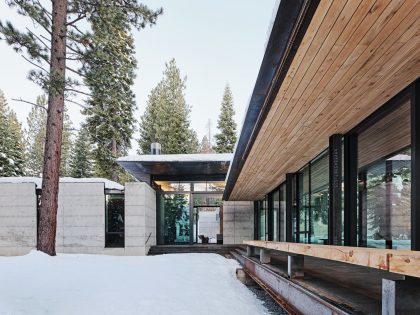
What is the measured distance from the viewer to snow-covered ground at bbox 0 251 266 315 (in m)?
5.10

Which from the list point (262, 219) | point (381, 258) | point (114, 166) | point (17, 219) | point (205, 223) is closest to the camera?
point (381, 258)

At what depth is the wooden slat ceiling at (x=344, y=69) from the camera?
9.36 ft

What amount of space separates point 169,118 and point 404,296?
A: 30.8m

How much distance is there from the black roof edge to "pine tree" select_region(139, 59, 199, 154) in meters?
25.8

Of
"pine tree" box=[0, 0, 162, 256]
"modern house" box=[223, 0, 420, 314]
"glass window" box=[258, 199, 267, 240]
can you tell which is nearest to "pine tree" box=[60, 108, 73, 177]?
"glass window" box=[258, 199, 267, 240]

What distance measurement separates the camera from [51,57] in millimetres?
11305

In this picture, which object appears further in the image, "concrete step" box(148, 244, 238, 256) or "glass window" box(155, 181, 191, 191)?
→ "glass window" box(155, 181, 191, 191)

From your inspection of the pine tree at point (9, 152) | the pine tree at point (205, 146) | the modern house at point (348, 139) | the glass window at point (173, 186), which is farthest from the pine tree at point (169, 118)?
the modern house at point (348, 139)

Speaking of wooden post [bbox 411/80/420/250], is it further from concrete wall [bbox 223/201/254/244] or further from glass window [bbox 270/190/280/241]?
concrete wall [bbox 223/201/254/244]

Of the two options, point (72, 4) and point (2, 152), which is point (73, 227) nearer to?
point (72, 4)

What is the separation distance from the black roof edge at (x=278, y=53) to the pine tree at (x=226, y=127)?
28.1 meters

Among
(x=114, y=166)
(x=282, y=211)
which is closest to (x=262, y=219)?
(x=282, y=211)

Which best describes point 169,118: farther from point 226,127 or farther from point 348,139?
point 348,139

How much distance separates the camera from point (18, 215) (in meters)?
15.3
